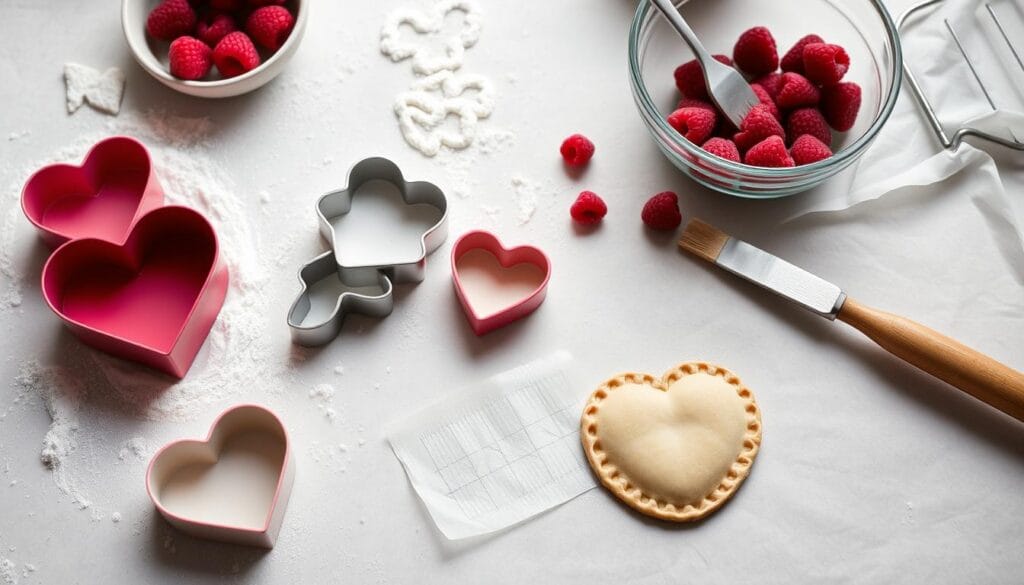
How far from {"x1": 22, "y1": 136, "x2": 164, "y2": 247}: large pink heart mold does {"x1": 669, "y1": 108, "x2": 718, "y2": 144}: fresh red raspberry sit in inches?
29.9

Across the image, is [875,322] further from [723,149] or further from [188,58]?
[188,58]

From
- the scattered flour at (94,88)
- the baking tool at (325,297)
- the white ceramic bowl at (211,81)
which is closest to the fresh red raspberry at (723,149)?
the baking tool at (325,297)

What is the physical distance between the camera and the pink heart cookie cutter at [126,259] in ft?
4.30

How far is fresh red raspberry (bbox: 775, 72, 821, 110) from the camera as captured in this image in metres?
1.38

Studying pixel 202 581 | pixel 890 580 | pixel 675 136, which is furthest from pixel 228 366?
pixel 890 580

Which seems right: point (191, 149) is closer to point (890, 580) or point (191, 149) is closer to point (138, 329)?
point (138, 329)

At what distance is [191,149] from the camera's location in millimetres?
1465

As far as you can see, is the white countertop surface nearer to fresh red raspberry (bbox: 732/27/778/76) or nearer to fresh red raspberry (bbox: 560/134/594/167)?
fresh red raspberry (bbox: 560/134/594/167)

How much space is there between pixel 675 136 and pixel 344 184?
0.49 m

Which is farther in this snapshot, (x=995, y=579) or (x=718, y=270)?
(x=718, y=270)

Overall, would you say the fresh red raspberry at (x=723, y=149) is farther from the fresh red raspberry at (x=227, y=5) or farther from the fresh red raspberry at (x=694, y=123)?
the fresh red raspberry at (x=227, y=5)

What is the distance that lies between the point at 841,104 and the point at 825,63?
0.23 feet

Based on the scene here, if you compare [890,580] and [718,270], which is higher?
[718,270]

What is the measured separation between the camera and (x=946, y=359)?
1.28 metres
